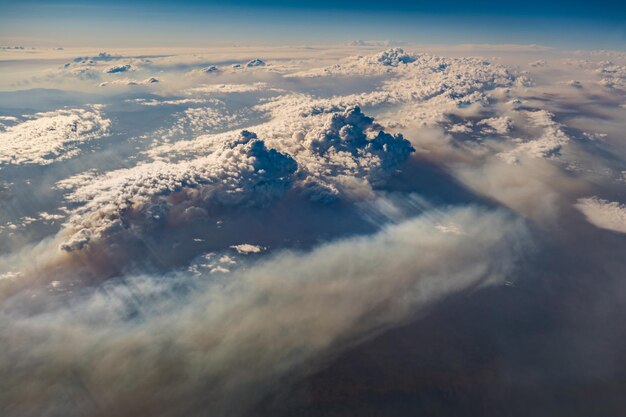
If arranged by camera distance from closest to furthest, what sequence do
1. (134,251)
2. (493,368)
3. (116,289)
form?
(493,368), (116,289), (134,251)

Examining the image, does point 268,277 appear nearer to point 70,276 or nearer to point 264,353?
point 264,353

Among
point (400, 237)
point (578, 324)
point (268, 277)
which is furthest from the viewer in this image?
point (400, 237)

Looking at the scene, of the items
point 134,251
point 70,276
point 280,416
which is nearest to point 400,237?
point 280,416

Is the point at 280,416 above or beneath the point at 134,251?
beneath

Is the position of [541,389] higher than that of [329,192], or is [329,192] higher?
[329,192]

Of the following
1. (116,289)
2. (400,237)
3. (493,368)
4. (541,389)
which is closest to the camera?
(541,389)

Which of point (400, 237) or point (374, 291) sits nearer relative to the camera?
point (374, 291)

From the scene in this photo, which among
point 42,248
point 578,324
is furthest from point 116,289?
point 578,324

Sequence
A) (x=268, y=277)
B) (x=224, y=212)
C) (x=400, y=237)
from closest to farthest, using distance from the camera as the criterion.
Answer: (x=268, y=277)
(x=400, y=237)
(x=224, y=212)

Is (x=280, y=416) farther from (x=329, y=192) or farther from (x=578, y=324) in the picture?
(x=329, y=192)
